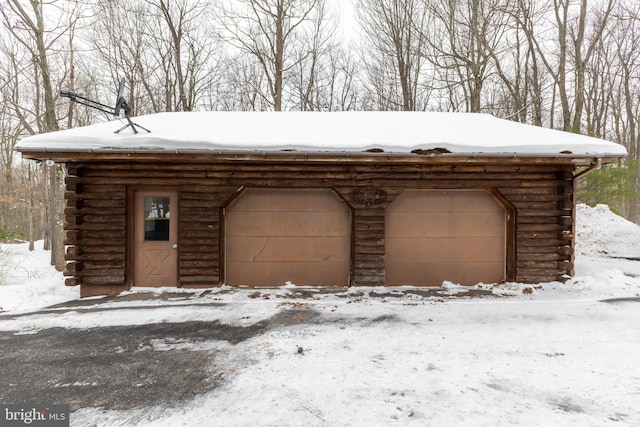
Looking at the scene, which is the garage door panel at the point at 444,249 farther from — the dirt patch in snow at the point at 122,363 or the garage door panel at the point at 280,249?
the dirt patch in snow at the point at 122,363

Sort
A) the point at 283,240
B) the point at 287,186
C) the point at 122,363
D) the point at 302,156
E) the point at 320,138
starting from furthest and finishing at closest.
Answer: the point at 283,240
the point at 287,186
the point at 320,138
the point at 302,156
the point at 122,363

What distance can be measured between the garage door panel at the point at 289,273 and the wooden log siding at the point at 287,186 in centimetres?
37

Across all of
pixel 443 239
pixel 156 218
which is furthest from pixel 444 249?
pixel 156 218

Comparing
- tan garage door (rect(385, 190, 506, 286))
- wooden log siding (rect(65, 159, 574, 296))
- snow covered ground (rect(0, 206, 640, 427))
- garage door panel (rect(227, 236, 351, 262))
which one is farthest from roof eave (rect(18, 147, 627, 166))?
snow covered ground (rect(0, 206, 640, 427))

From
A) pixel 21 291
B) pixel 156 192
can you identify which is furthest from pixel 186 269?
pixel 21 291

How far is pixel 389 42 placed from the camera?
16.5m

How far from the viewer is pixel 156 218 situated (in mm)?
6574

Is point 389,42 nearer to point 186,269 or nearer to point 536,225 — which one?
point 536,225

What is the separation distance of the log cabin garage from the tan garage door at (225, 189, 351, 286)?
0.02m

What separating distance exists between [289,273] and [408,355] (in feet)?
11.8

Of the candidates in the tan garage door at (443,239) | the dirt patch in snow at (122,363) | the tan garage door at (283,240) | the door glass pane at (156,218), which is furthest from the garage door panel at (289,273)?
the dirt patch in snow at (122,363)

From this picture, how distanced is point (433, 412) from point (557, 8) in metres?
18.3

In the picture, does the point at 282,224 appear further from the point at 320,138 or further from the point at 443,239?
the point at 443,239

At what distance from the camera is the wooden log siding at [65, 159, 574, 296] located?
6312 millimetres
